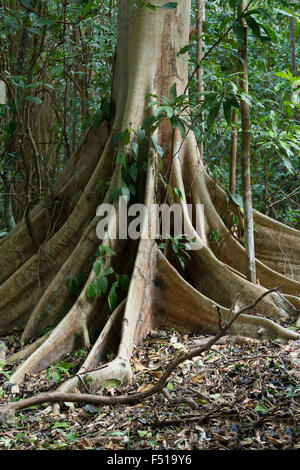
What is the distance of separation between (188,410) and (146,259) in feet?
5.27

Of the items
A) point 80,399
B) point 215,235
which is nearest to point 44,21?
point 215,235

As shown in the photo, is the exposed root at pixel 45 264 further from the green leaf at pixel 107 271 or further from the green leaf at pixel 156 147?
the green leaf at pixel 107 271

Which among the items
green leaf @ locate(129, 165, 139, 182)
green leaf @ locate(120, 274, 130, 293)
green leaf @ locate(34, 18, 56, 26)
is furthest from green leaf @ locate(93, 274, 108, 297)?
green leaf @ locate(34, 18, 56, 26)

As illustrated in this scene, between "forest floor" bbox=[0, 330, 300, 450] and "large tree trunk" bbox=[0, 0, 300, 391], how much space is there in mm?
316

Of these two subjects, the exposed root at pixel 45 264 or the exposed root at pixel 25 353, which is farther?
the exposed root at pixel 45 264

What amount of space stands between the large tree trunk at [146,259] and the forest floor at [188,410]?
316 mm

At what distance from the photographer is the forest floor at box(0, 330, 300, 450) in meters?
2.73

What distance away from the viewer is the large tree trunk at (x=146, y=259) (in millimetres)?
4227

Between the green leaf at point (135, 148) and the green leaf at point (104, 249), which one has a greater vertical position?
the green leaf at point (135, 148)

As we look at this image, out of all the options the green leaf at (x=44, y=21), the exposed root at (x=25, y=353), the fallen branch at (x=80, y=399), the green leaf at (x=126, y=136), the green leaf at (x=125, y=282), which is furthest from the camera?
the green leaf at (x=126, y=136)

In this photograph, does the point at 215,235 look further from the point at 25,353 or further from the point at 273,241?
the point at 25,353

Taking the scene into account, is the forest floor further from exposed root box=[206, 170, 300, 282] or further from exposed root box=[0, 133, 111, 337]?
exposed root box=[206, 170, 300, 282]

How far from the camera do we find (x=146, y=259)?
14.5 ft

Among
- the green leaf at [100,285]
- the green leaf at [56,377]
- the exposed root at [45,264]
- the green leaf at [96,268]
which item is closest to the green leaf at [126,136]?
the exposed root at [45,264]
